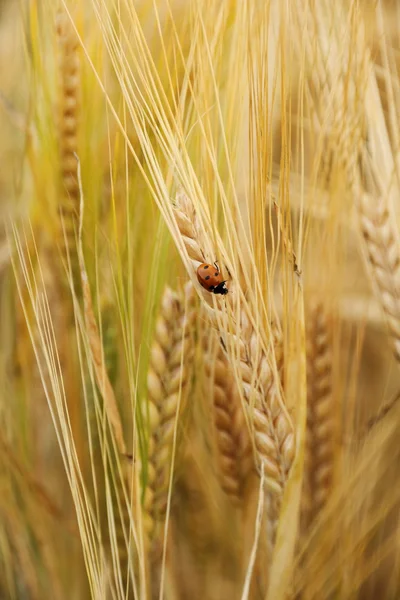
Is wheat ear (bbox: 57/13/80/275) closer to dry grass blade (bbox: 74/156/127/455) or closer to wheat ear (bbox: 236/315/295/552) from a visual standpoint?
dry grass blade (bbox: 74/156/127/455)

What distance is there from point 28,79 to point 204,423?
1.51 ft

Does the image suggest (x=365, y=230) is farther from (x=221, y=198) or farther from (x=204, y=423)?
(x=204, y=423)

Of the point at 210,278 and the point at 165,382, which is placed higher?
the point at 210,278

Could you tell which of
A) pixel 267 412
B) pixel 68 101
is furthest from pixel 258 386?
pixel 68 101

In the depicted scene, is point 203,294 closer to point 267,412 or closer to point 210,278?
point 210,278

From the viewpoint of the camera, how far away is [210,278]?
1.75 feet

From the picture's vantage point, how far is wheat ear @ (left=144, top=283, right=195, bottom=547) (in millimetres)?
619

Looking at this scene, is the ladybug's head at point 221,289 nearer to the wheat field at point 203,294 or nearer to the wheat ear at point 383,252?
the wheat field at point 203,294

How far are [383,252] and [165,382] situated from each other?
27 centimetres

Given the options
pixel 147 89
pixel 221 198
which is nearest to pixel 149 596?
pixel 221 198

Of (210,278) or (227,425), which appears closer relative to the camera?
(210,278)

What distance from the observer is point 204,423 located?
658 mm

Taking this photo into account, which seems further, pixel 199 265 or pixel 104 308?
pixel 104 308

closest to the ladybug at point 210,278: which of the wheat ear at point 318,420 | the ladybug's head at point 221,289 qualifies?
the ladybug's head at point 221,289
